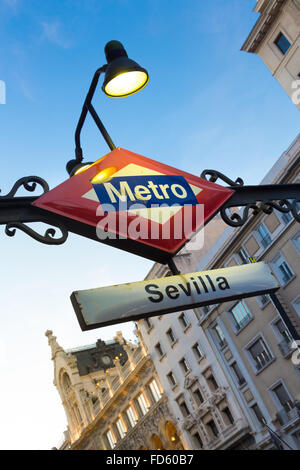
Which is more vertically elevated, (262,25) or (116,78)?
(262,25)

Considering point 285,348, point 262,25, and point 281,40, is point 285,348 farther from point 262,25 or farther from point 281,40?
point 262,25

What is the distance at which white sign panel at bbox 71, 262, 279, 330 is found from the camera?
3148mm

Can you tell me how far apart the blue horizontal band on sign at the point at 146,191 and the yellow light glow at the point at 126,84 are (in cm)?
105

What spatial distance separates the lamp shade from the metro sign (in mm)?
732

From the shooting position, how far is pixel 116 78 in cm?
444

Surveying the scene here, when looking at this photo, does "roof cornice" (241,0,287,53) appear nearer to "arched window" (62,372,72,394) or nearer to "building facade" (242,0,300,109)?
"building facade" (242,0,300,109)

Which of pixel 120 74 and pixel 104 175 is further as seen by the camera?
pixel 120 74

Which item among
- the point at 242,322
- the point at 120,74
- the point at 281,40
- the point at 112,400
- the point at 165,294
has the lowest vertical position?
the point at 165,294

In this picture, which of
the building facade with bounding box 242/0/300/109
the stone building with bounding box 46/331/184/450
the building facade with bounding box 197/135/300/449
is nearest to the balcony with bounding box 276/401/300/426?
the building facade with bounding box 197/135/300/449

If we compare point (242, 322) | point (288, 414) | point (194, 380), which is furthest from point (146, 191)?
point (194, 380)

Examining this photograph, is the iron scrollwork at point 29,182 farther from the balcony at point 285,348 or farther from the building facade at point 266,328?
the balcony at point 285,348

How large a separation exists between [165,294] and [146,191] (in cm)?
90

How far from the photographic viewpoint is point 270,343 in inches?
1123

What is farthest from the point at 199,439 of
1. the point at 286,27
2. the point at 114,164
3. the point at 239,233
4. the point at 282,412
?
the point at 114,164
